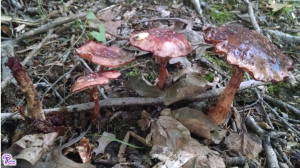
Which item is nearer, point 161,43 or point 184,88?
point 161,43

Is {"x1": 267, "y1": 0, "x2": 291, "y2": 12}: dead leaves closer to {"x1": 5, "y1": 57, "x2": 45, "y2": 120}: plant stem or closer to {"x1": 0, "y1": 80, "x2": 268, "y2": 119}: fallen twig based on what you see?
{"x1": 0, "y1": 80, "x2": 268, "y2": 119}: fallen twig

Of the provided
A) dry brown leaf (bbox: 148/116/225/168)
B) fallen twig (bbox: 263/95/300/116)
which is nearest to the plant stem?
dry brown leaf (bbox: 148/116/225/168)

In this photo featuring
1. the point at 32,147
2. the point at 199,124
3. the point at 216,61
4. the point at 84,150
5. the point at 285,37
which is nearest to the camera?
the point at 32,147

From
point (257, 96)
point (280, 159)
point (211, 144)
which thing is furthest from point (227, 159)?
point (257, 96)

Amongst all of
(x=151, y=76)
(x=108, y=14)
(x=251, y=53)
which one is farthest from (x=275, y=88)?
(x=108, y=14)

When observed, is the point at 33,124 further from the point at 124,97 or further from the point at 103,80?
the point at 124,97

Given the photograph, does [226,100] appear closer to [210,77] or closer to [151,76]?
[210,77]
